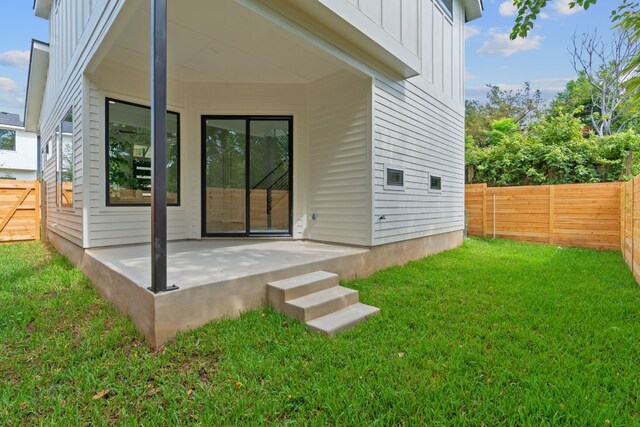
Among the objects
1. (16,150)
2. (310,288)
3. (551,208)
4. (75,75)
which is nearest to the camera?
(310,288)

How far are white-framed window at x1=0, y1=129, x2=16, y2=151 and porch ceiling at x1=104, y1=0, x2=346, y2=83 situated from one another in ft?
61.7

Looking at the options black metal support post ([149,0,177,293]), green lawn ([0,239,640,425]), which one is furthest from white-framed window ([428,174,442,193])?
black metal support post ([149,0,177,293])

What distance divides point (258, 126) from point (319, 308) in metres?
3.94

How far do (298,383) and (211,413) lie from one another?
528mm

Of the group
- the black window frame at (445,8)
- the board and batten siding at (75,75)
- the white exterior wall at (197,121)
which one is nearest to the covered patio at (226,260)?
the white exterior wall at (197,121)

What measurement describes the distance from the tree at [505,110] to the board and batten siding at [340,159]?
17046 mm

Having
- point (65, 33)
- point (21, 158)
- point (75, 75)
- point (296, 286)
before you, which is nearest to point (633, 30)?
point (296, 286)

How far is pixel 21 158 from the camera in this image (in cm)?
1795

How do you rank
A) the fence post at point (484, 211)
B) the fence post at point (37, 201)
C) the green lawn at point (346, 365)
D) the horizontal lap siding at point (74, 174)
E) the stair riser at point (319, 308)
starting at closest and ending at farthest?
the green lawn at point (346, 365), the stair riser at point (319, 308), the horizontal lap siding at point (74, 174), the fence post at point (37, 201), the fence post at point (484, 211)

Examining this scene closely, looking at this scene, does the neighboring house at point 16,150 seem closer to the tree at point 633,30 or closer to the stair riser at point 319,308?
the stair riser at point 319,308

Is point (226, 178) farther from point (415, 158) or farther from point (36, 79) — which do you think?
point (36, 79)

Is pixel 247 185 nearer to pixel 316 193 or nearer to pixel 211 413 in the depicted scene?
pixel 316 193

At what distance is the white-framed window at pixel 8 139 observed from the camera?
1775 centimetres

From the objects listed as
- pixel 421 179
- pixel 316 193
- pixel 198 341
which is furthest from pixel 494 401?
pixel 421 179
